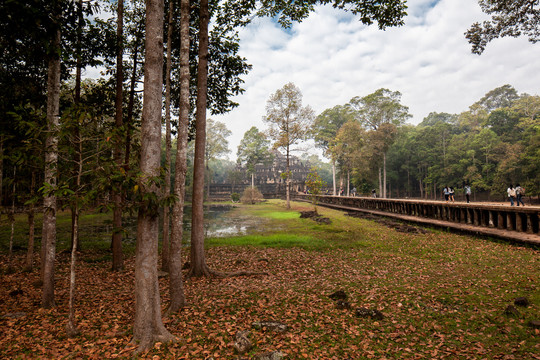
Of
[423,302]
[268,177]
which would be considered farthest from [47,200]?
[268,177]

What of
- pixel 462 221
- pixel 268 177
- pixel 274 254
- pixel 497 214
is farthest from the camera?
pixel 268 177

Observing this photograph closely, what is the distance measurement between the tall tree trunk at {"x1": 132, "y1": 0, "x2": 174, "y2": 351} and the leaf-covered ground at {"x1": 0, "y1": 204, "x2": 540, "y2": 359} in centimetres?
31

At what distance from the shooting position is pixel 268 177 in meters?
63.9

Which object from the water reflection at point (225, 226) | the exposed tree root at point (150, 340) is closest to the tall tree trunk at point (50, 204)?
the exposed tree root at point (150, 340)

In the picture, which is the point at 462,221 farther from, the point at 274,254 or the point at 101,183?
the point at 101,183

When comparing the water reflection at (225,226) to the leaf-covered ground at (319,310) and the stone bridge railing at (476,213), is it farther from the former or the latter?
the stone bridge railing at (476,213)

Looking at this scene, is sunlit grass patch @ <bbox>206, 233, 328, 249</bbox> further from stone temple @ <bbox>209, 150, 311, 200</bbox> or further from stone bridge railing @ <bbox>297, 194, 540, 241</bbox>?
stone temple @ <bbox>209, 150, 311, 200</bbox>

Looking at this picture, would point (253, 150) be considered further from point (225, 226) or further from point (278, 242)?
point (278, 242)

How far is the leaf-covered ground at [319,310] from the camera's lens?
4.04 meters

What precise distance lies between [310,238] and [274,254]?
329 cm

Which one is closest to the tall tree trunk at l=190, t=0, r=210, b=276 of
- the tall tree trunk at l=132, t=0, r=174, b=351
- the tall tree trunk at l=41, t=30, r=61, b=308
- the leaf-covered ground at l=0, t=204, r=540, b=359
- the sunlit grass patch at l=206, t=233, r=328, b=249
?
the leaf-covered ground at l=0, t=204, r=540, b=359

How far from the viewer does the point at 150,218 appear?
157 inches

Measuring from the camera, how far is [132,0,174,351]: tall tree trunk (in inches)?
158

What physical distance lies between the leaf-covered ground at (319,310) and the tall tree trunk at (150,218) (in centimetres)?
31
